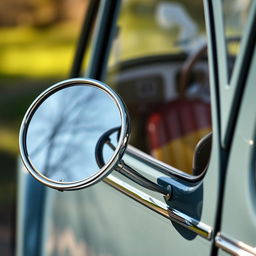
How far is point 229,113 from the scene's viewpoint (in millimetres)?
1570

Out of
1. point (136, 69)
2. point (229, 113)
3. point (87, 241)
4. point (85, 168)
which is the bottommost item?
point (87, 241)

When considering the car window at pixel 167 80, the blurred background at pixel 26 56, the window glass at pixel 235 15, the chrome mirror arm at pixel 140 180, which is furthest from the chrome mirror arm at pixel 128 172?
the blurred background at pixel 26 56

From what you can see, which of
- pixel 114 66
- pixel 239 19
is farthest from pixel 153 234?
pixel 239 19

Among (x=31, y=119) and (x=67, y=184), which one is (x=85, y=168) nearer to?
(x=67, y=184)

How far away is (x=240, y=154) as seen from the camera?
153 centimetres

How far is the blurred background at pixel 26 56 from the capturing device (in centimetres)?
705

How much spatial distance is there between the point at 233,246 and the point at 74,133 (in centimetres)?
65

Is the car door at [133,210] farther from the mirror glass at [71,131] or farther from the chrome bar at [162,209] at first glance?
the mirror glass at [71,131]

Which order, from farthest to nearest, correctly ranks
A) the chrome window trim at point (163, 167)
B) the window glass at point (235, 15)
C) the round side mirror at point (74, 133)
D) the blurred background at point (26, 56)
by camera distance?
the blurred background at point (26, 56) < the window glass at point (235, 15) < the chrome window trim at point (163, 167) < the round side mirror at point (74, 133)

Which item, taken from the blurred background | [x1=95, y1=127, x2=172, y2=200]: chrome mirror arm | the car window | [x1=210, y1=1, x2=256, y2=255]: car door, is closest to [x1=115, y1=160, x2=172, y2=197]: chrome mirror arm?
[x1=95, y1=127, x2=172, y2=200]: chrome mirror arm

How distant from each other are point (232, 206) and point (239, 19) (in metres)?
2.24

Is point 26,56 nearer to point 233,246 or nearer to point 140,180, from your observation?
point 140,180

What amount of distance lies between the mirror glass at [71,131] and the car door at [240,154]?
265mm

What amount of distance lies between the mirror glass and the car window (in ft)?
2.14
